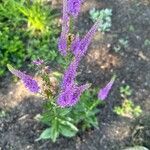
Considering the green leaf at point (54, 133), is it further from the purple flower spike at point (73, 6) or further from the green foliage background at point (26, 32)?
the purple flower spike at point (73, 6)

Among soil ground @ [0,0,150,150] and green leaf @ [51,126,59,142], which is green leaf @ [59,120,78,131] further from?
soil ground @ [0,0,150,150]

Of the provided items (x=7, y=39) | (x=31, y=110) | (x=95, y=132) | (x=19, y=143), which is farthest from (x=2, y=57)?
(x=95, y=132)

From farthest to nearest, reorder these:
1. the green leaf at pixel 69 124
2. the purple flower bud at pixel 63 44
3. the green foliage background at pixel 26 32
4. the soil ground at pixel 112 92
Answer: the green foliage background at pixel 26 32
the soil ground at pixel 112 92
the green leaf at pixel 69 124
the purple flower bud at pixel 63 44

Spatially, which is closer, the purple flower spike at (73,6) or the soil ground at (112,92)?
the purple flower spike at (73,6)

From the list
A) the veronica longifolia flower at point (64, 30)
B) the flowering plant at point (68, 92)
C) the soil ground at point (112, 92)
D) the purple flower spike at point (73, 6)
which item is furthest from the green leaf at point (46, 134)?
the purple flower spike at point (73, 6)

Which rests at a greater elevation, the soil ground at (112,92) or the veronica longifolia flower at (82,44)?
the veronica longifolia flower at (82,44)

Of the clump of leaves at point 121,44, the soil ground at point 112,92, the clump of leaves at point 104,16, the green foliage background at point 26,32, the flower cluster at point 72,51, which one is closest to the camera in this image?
the flower cluster at point 72,51

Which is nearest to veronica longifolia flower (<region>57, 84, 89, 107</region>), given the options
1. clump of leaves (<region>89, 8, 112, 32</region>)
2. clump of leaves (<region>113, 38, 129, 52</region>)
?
clump of leaves (<region>113, 38, 129, 52</region>)
